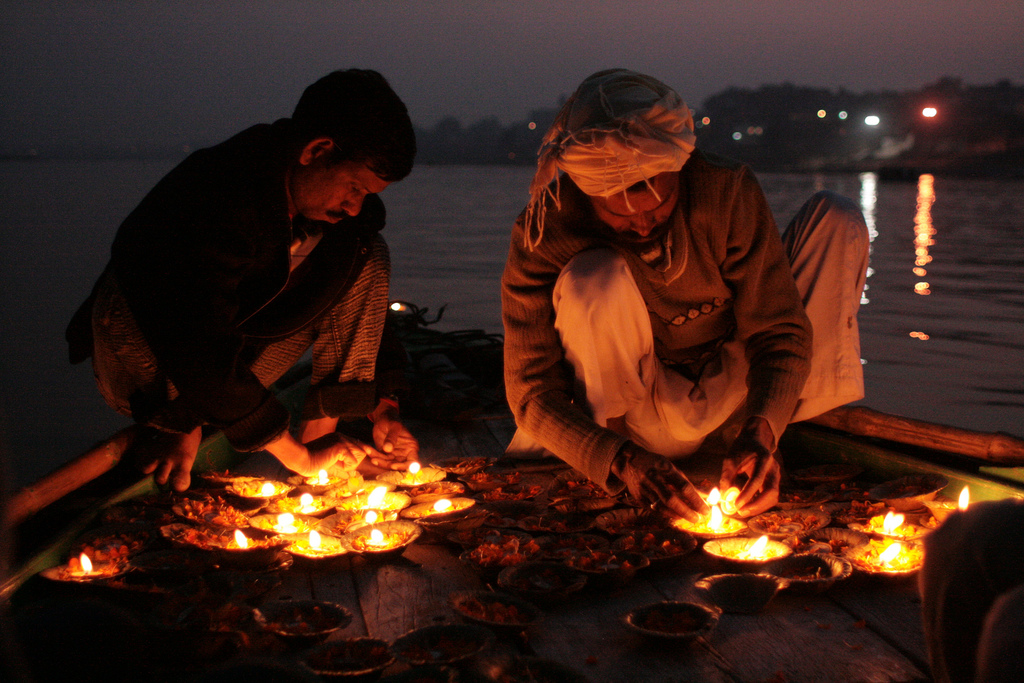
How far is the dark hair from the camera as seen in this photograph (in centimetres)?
220

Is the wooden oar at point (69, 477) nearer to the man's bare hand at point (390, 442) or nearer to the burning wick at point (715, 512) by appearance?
the man's bare hand at point (390, 442)

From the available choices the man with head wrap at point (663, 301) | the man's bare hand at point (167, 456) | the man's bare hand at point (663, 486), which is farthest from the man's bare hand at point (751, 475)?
the man's bare hand at point (167, 456)

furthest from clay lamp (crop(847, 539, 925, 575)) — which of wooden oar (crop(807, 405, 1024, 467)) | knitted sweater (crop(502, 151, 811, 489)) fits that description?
wooden oar (crop(807, 405, 1024, 467))

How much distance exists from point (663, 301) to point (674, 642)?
4.05 ft

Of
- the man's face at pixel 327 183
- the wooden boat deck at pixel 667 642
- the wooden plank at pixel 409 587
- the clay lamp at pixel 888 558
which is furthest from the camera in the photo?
the man's face at pixel 327 183

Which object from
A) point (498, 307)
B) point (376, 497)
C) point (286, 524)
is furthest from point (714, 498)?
point (498, 307)

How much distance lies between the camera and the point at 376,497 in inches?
97.6

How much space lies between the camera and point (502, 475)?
2.82 m

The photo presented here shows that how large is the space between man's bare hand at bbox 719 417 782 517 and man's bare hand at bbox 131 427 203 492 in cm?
160

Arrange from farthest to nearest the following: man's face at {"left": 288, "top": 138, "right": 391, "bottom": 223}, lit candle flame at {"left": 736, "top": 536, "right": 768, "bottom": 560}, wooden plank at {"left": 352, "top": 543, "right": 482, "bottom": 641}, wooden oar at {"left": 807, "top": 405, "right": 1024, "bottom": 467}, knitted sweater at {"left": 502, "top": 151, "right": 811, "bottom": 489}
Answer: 1. wooden oar at {"left": 807, "top": 405, "right": 1024, "bottom": 467}
2. knitted sweater at {"left": 502, "top": 151, "right": 811, "bottom": 489}
3. man's face at {"left": 288, "top": 138, "right": 391, "bottom": 223}
4. lit candle flame at {"left": 736, "top": 536, "right": 768, "bottom": 560}
5. wooden plank at {"left": 352, "top": 543, "right": 482, "bottom": 641}

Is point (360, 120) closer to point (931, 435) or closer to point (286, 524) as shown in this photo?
point (286, 524)

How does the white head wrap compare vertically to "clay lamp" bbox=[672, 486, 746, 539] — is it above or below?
above

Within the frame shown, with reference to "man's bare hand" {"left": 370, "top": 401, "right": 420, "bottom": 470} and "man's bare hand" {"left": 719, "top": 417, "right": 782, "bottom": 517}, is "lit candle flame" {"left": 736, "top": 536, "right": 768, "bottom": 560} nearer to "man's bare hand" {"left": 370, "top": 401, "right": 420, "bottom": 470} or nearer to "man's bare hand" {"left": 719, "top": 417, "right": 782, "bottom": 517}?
"man's bare hand" {"left": 719, "top": 417, "right": 782, "bottom": 517}

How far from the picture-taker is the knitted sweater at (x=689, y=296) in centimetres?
242
